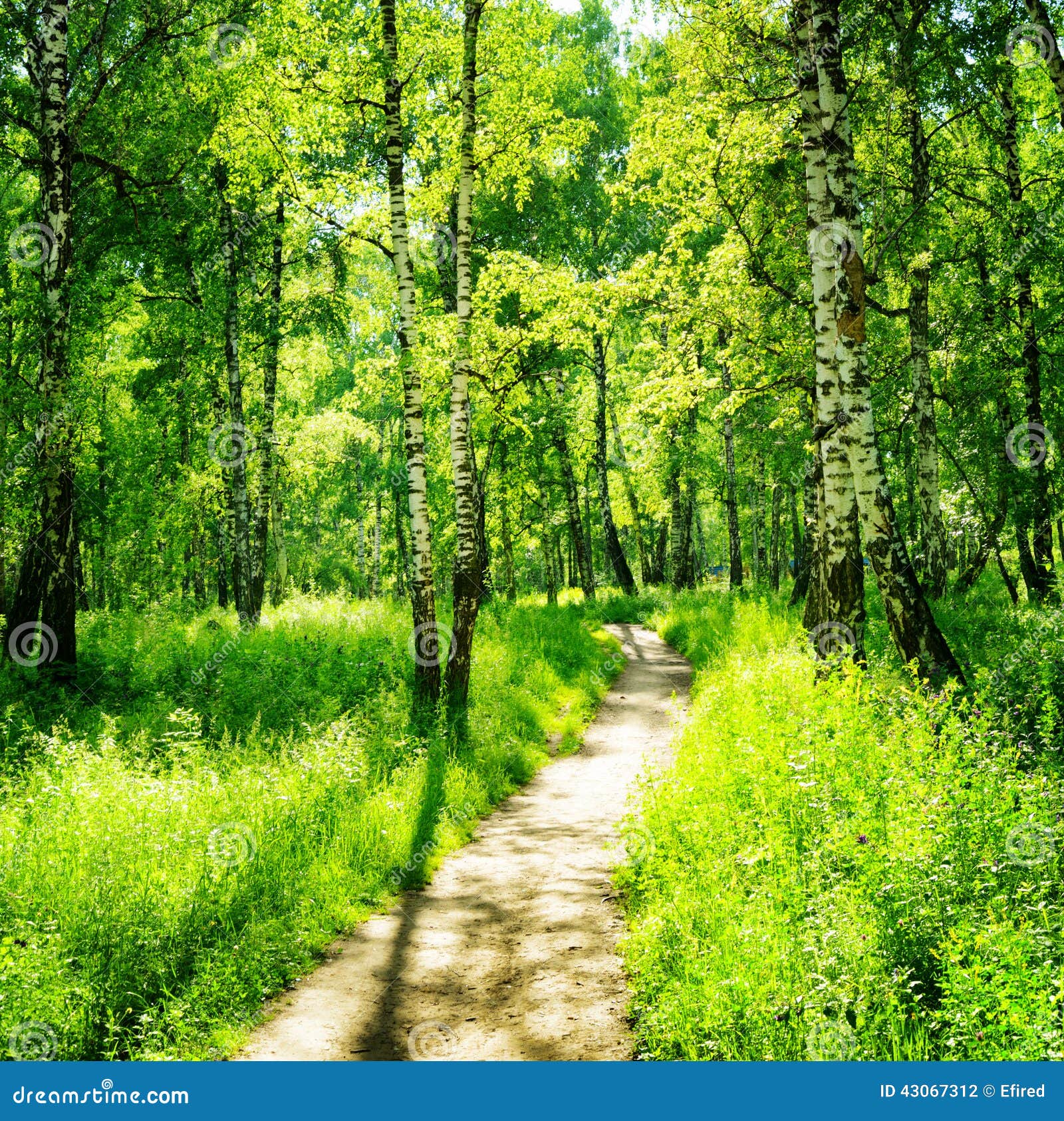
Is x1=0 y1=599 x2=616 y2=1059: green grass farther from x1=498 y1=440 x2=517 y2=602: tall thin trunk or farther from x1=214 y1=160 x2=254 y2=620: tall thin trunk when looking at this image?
x1=498 y1=440 x2=517 y2=602: tall thin trunk

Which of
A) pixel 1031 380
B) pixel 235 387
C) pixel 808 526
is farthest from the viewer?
pixel 235 387

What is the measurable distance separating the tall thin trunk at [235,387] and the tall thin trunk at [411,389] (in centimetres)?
814

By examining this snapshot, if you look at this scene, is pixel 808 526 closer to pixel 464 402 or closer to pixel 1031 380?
pixel 1031 380

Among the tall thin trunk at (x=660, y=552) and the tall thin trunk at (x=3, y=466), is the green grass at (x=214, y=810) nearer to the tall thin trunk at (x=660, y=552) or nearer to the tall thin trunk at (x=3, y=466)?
the tall thin trunk at (x=3, y=466)

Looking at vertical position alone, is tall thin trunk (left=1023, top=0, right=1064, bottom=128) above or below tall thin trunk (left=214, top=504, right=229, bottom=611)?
above

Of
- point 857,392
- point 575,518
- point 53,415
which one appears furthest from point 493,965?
point 575,518

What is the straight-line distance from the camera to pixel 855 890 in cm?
459

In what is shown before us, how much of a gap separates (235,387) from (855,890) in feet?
58.1

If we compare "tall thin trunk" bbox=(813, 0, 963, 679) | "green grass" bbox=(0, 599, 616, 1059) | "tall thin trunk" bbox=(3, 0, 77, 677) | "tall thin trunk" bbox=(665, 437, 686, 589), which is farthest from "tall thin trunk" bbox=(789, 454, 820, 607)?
"tall thin trunk" bbox=(3, 0, 77, 677)

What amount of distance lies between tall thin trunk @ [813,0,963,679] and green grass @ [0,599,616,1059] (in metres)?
5.22

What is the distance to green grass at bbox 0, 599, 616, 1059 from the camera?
4.97 m

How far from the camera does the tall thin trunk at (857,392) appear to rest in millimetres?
9547

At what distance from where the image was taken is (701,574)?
45406 millimetres

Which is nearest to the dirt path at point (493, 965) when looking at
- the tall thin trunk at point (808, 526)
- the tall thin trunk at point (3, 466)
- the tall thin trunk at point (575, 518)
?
the tall thin trunk at point (3, 466)
